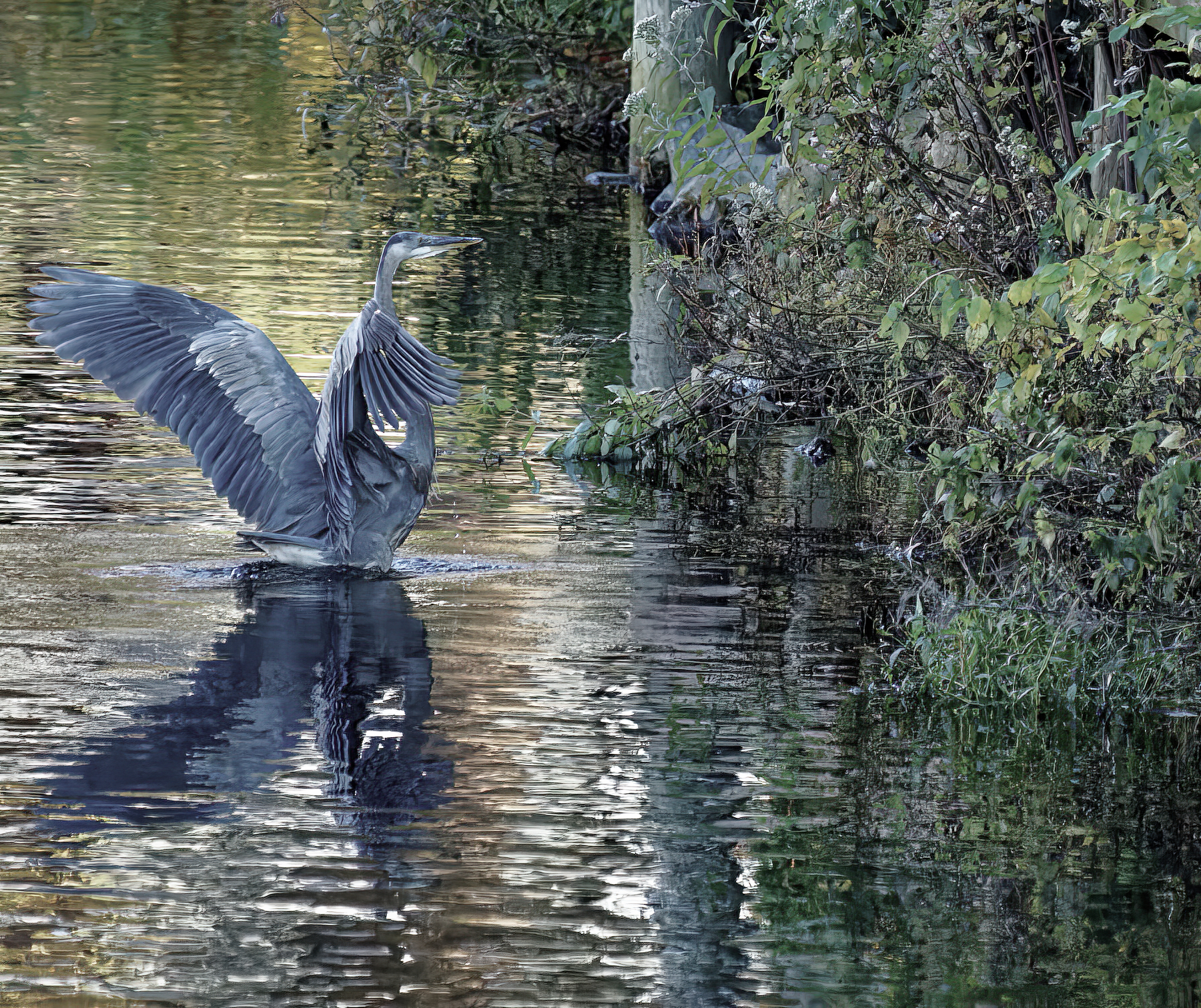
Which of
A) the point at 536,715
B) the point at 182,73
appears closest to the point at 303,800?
the point at 536,715

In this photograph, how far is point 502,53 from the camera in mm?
19281

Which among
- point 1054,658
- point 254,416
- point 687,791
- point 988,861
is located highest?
point 254,416

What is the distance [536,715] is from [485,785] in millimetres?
580

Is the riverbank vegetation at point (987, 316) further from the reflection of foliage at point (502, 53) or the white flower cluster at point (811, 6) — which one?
the reflection of foliage at point (502, 53)

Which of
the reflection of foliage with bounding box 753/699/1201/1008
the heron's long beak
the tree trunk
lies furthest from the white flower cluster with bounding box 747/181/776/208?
the tree trunk

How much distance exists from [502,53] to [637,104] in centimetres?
1215

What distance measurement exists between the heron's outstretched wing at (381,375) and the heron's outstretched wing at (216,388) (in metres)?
0.50

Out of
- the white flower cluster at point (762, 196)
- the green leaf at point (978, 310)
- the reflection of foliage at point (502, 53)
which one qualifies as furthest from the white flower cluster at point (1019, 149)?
the reflection of foliage at point (502, 53)

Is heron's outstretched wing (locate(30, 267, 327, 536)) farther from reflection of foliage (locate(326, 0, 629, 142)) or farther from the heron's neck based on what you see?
reflection of foliage (locate(326, 0, 629, 142))

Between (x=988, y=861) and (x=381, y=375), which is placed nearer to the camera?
(x=988, y=861)

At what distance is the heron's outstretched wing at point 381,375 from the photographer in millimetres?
6793

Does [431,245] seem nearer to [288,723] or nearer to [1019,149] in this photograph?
[1019,149]

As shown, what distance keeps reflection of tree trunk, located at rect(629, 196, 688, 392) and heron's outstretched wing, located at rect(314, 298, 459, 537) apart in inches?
108

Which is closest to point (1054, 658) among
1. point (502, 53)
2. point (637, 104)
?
point (637, 104)
